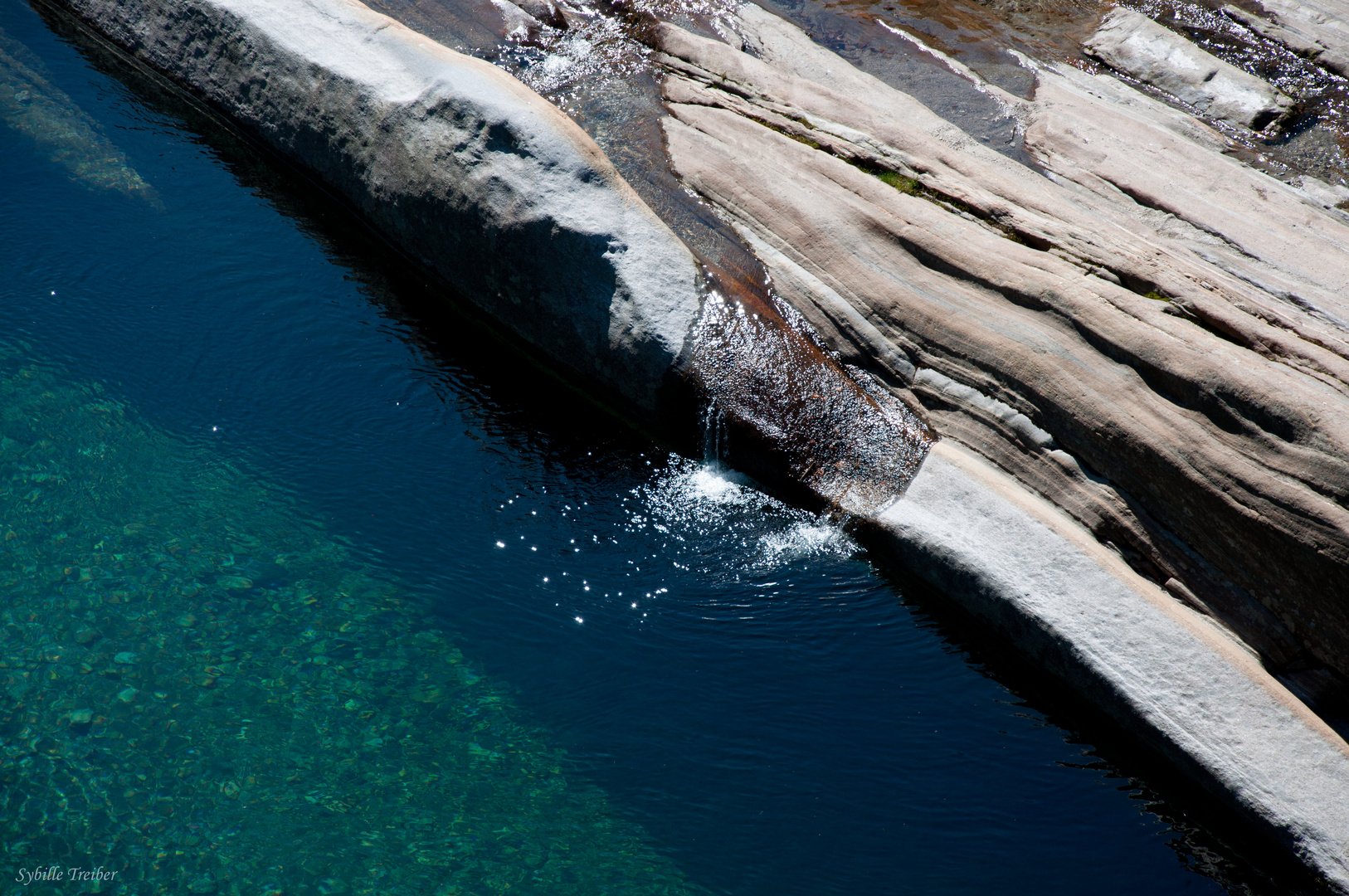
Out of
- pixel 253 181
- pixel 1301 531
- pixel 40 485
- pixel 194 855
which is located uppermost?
pixel 1301 531

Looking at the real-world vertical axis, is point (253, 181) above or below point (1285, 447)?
below

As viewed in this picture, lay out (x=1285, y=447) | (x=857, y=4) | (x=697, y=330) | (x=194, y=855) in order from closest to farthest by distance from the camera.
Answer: (x=194, y=855), (x=1285, y=447), (x=697, y=330), (x=857, y=4)

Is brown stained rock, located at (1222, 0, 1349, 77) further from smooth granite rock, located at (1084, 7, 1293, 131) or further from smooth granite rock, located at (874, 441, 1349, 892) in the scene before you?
smooth granite rock, located at (874, 441, 1349, 892)

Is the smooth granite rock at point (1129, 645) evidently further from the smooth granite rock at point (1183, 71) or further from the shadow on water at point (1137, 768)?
the smooth granite rock at point (1183, 71)

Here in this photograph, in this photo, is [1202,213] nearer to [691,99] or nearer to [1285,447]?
[1285,447]

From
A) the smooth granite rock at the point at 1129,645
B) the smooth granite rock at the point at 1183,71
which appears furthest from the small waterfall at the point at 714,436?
the smooth granite rock at the point at 1183,71

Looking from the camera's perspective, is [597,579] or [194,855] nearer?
[194,855]

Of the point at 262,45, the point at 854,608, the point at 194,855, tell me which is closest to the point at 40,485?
the point at 194,855
